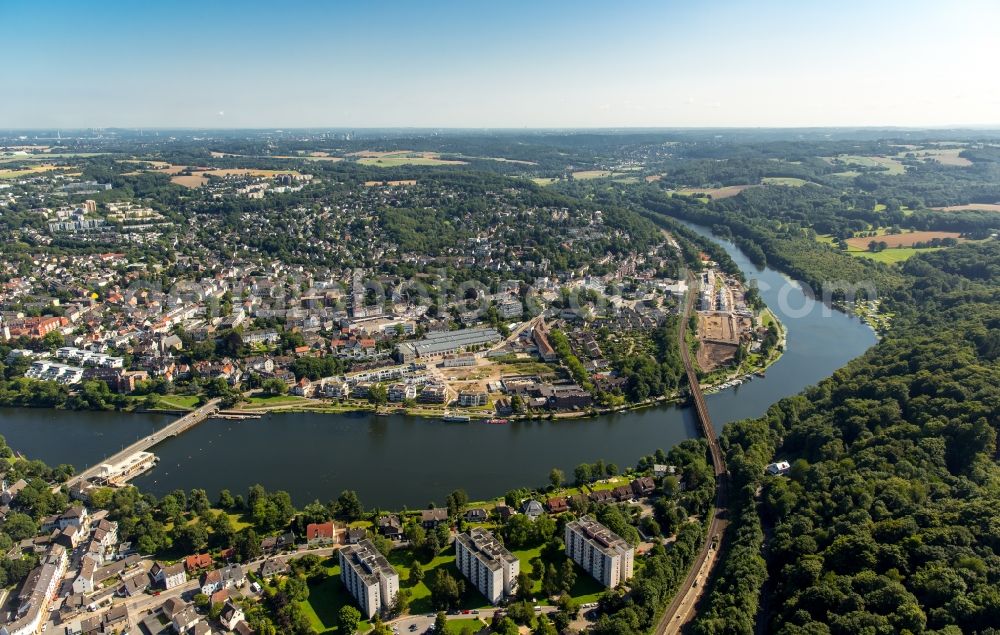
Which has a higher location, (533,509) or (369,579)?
(369,579)

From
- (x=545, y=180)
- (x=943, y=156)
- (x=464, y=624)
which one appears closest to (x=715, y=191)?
(x=545, y=180)

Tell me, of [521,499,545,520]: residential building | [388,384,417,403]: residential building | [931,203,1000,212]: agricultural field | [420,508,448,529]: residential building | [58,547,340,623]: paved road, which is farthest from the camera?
[931,203,1000,212]: agricultural field

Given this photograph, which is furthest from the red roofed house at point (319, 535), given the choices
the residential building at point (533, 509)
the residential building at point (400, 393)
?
the residential building at point (400, 393)

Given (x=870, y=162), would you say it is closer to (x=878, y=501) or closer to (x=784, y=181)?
(x=784, y=181)

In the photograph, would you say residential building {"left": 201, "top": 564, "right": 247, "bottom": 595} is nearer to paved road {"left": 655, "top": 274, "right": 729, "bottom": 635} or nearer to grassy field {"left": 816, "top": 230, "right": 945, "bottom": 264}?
paved road {"left": 655, "top": 274, "right": 729, "bottom": 635}

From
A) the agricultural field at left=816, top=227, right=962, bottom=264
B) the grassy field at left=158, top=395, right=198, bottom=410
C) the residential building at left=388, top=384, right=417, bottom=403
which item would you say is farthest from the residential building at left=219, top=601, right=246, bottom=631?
the agricultural field at left=816, top=227, right=962, bottom=264

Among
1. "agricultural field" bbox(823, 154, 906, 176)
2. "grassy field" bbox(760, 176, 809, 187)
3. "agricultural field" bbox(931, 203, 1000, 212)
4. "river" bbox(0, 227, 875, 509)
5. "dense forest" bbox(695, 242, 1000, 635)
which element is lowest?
"river" bbox(0, 227, 875, 509)

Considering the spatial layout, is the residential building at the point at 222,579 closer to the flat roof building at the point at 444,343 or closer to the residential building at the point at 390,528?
the residential building at the point at 390,528

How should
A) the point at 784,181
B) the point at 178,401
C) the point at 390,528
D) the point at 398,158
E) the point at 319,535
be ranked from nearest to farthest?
the point at 319,535 < the point at 390,528 < the point at 178,401 < the point at 784,181 < the point at 398,158
